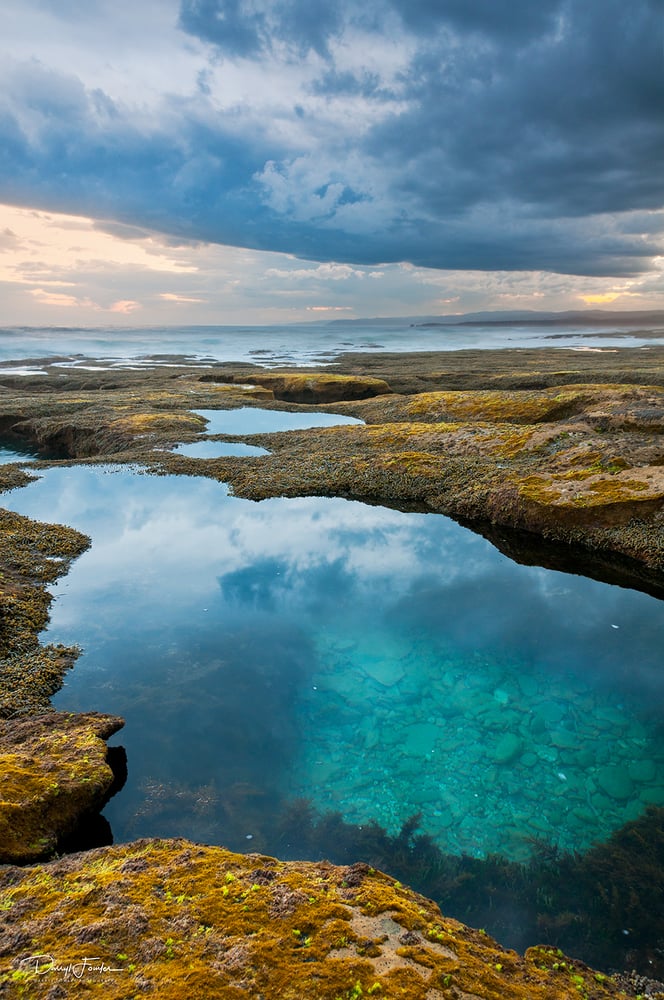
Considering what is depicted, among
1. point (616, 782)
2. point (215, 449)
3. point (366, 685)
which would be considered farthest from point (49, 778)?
point (215, 449)

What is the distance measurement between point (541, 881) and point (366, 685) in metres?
5.28

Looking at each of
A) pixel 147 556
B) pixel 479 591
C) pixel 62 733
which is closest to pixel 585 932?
pixel 62 733

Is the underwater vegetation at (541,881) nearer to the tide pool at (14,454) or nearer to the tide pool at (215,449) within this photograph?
the tide pool at (215,449)

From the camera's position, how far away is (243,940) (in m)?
5.68

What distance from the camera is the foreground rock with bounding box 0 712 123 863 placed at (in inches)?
314

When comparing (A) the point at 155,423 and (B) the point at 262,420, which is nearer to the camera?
(A) the point at 155,423

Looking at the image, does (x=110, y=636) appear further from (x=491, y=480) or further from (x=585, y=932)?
(x=491, y=480)

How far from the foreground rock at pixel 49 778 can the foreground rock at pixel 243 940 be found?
110cm

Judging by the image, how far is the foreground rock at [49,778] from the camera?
7977mm

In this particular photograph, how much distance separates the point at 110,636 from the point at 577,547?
53.8 feet

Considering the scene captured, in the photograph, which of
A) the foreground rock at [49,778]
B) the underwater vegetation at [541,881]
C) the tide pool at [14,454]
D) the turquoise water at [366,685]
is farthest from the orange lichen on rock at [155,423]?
the underwater vegetation at [541,881]

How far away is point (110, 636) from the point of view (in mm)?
14625

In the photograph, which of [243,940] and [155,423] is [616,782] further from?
[155,423]

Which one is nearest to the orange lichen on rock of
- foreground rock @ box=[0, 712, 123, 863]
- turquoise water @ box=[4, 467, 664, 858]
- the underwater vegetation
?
turquoise water @ box=[4, 467, 664, 858]
